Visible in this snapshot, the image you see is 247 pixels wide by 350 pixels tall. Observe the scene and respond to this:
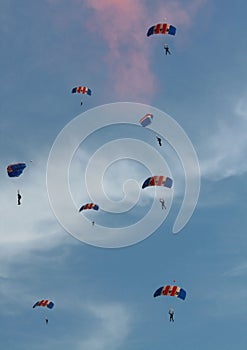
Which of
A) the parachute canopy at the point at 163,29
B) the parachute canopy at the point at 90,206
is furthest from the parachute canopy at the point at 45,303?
the parachute canopy at the point at 163,29

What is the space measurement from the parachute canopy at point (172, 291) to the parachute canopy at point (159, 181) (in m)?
17.6

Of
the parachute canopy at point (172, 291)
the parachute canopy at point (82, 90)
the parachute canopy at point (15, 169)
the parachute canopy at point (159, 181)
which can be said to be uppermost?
the parachute canopy at point (82, 90)

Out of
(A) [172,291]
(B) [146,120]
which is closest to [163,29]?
(B) [146,120]

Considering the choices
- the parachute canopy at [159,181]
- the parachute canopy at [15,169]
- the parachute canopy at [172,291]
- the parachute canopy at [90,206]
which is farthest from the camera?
the parachute canopy at [90,206]

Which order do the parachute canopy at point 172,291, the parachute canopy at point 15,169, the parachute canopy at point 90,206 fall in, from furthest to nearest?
1. the parachute canopy at point 90,206
2. the parachute canopy at point 15,169
3. the parachute canopy at point 172,291

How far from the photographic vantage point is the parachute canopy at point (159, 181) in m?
122

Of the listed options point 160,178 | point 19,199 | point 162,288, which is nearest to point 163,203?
point 160,178

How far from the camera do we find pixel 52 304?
134m

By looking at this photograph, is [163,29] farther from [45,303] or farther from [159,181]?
[45,303]

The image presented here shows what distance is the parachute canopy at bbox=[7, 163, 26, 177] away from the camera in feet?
416

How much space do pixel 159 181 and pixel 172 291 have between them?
18760 mm

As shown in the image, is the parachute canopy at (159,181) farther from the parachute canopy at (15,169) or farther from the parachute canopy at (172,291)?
the parachute canopy at (15,169)

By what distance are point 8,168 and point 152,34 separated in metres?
34.5

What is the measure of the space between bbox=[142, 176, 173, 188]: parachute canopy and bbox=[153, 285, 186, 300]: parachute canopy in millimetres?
17628
